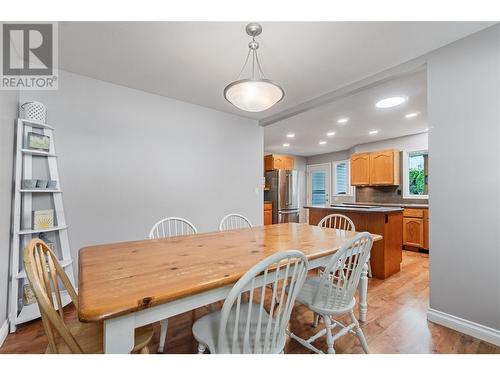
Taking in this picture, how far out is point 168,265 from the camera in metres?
1.18

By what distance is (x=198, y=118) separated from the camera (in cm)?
334

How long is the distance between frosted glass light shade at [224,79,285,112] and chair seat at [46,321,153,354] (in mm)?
1432

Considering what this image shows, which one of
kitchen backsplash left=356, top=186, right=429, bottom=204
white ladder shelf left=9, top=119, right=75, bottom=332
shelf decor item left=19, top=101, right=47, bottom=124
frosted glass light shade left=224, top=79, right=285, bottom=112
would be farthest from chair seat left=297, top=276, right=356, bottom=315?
kitchen backsplash left=356, top=186, right=429, bottom=204

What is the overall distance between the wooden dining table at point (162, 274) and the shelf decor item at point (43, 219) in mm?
1047

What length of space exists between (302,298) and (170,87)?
259cm

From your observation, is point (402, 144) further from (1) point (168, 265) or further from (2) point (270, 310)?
(1) point (168, 265)

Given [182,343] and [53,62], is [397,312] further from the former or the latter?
[53,62]

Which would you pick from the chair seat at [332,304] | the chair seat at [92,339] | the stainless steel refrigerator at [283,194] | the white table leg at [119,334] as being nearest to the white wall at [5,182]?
A: the chair seat at [92,339]

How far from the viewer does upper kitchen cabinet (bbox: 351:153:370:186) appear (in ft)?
17.3

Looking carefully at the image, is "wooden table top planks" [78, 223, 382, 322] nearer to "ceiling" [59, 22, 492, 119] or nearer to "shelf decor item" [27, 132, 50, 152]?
"shelf decor item" [27, 132, 50, 152]

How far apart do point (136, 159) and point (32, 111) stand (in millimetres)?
985

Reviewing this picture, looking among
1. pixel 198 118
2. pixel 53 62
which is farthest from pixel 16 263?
pixel 198 118

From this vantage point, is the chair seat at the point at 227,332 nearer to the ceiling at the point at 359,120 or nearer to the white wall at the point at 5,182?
the white wall at the point at 5,182
